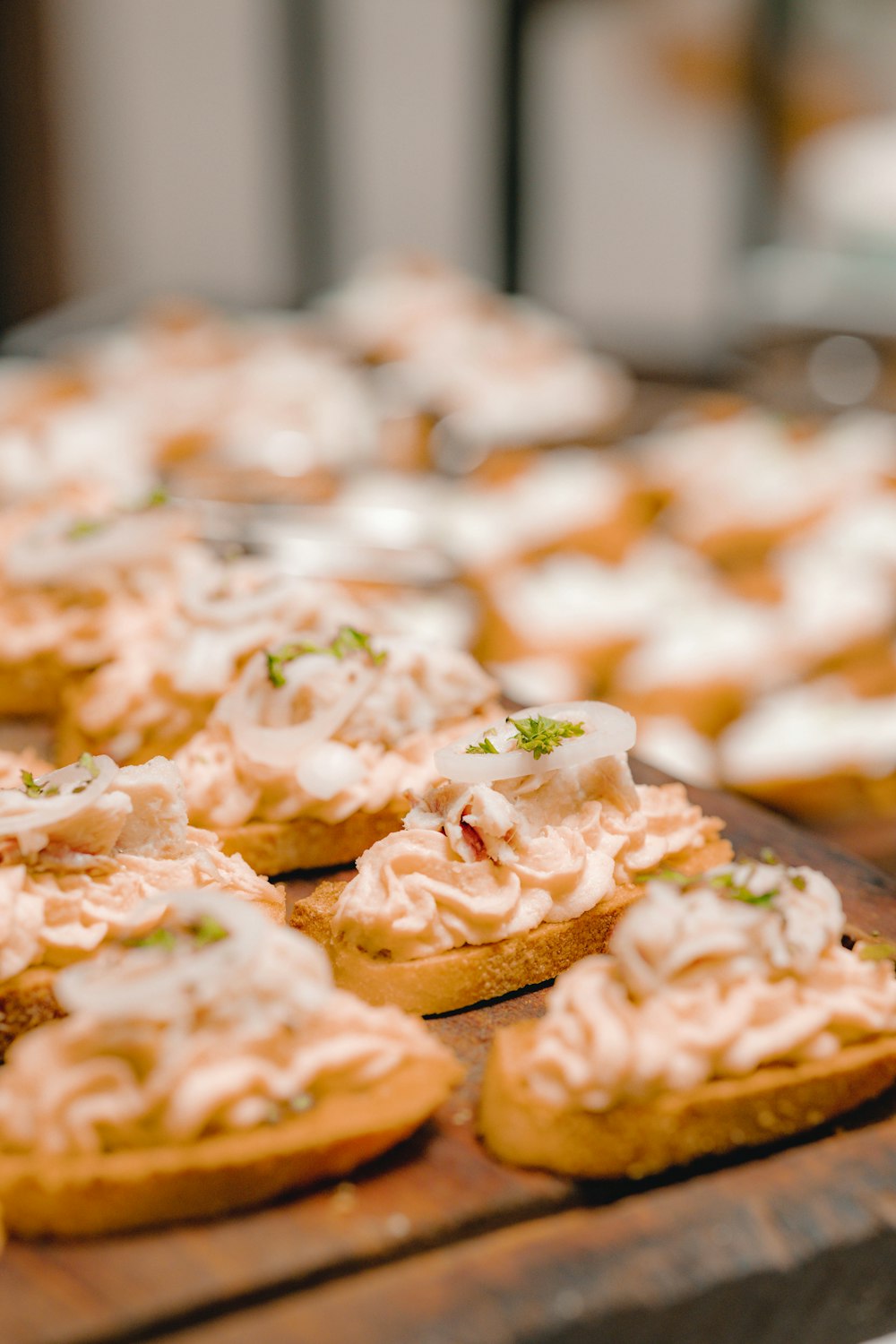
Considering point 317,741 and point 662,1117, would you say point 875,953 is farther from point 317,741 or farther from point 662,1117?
point 317,741

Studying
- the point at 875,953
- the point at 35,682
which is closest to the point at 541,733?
the point at 875,953

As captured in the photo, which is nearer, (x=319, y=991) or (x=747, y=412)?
(x=319, y=991)

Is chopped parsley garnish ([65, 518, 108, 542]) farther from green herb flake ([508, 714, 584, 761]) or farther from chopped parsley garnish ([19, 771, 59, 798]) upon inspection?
green herb flake ([508, 714, 584, 761])

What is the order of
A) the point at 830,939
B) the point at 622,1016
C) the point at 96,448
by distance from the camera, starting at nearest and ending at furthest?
1. the point at 622,1016
2. the point at 830,939
3. the point at 96,448

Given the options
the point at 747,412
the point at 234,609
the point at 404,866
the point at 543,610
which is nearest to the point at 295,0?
the point at 747,412

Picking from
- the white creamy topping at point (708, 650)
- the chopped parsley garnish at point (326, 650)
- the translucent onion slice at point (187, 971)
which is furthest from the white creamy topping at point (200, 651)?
the white creamy topping at point (708, 650)

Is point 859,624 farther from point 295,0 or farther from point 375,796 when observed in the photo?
point 295,0

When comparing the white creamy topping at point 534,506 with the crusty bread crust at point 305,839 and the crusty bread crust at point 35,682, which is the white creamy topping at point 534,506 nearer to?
the crusty bread crust at point 35,682
